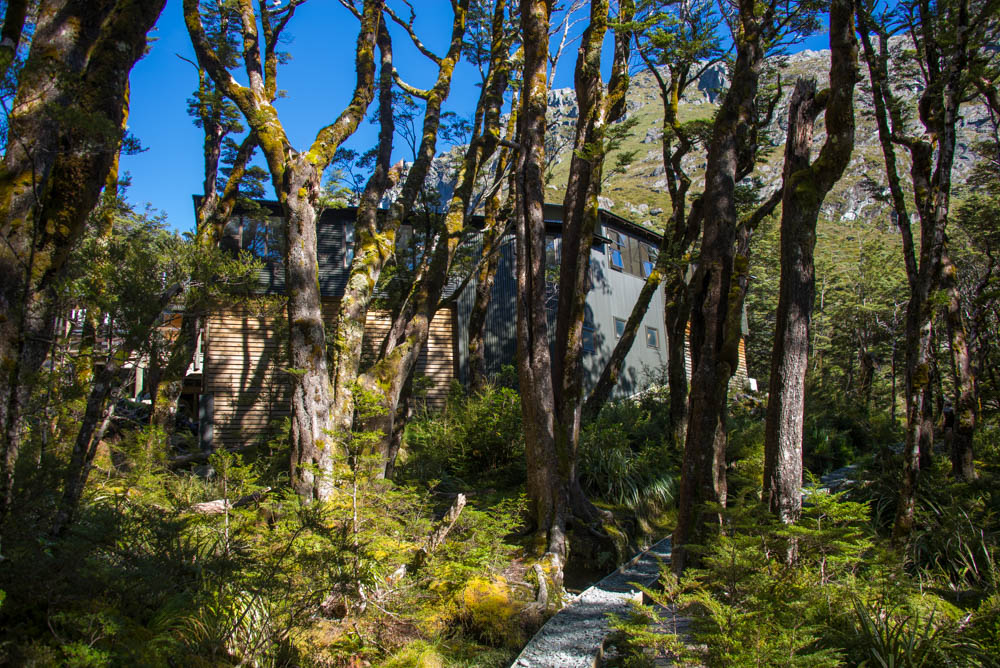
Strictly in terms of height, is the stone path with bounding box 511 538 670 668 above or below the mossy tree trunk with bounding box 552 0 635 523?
below

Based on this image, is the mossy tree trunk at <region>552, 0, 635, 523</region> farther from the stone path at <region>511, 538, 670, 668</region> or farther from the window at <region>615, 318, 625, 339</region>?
the window at <region>615, 318, 625, 339</region>

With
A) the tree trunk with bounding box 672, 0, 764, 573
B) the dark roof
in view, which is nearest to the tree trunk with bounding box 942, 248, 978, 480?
the tree trunk with bounding box 672, 0, 764, 573

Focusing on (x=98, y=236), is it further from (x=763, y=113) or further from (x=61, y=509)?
(x=763, y=113)

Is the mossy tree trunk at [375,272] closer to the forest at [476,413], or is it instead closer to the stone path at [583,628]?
the forest at [476,413]

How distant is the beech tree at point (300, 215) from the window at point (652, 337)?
53.7ft

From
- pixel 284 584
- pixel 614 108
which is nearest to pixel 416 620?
pixel 284 584

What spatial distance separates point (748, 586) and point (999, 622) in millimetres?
1342

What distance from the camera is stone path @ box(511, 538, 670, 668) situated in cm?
407

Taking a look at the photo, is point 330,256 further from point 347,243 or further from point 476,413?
point 476,413

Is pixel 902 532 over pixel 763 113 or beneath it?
beneath

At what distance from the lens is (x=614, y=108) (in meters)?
9.83

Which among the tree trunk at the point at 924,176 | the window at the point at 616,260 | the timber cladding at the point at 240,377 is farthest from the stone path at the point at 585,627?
the window at the point at 616,260

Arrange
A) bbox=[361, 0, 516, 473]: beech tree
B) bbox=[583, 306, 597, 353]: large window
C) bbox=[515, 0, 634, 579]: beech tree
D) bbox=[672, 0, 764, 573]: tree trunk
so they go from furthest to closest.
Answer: bbox=[583, 306, 597, 353]: large window < bbox=[361, 0, 516, 473]: beech tree < bbox=[515, 0, 634, 579]: beech tree < bbox=[672, 0, 764, 573]: tree trunk

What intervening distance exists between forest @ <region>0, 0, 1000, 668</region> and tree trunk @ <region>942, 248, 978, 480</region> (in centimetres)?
5
